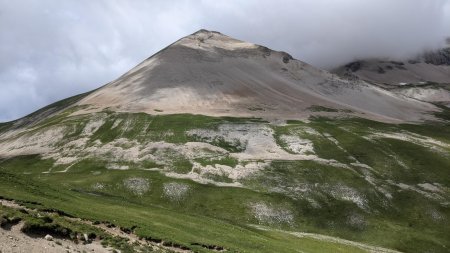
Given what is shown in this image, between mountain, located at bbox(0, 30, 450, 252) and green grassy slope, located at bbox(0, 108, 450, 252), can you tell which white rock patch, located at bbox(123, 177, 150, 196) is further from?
mountain, located at bbox(0, 30, 450, 252)

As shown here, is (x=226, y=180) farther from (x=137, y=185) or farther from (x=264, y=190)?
(x=137, y=185)

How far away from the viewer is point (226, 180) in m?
111

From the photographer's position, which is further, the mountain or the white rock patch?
the white rock patch

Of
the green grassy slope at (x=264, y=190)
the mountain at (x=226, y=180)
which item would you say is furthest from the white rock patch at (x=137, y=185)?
the mountain at (x=226, y=180)

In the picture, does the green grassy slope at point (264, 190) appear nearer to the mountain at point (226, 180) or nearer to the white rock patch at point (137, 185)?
the white rock patch at point (137, 185)

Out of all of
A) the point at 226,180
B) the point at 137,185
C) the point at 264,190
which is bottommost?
the point at 264,190

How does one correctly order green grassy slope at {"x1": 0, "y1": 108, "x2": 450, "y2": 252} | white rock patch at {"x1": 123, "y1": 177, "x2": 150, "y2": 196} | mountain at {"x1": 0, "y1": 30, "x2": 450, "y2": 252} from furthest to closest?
white rock patch at {"x1": 123, "y1": 177, "x2": 150, "y2": 196} < green grassy slope at {"x1": 0, "y1": 108, "x2": 450, "y2": 252} < mountain at {"x1": 0, "y1": 30, "x2": 450, "y2": 252}

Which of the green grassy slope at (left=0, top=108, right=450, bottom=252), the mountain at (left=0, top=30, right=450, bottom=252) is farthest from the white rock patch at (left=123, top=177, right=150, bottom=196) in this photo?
the mountain at (left=0, top=30, right=450, bottom=252)

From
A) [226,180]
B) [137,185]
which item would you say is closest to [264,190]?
[226,180]

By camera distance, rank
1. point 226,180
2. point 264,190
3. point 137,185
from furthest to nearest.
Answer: point 226,180 → point 264,190 → point 137,185

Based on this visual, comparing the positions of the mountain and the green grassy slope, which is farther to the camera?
the green grassy slope

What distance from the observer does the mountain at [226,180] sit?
50188 mm

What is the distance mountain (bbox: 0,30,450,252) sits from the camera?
165 ft

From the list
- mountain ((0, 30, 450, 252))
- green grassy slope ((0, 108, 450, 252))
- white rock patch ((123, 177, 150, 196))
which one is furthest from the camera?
white rock patch ((123, 177, 150, 196))
